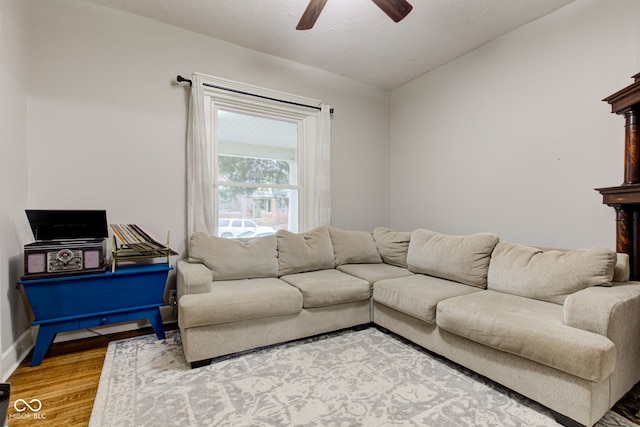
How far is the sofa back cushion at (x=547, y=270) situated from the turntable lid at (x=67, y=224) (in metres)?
3.02

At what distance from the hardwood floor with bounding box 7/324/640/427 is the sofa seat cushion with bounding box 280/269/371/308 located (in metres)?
1.43

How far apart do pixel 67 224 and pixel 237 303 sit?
4.61 ft

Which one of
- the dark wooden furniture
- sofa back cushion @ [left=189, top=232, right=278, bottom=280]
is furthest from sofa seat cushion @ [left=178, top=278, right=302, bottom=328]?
the dark wooden furniture

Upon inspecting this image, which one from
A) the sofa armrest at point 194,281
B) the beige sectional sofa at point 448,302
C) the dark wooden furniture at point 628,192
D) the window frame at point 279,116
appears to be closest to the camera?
the beige sectional sofa at point 448,302

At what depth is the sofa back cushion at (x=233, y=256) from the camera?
8.35ft

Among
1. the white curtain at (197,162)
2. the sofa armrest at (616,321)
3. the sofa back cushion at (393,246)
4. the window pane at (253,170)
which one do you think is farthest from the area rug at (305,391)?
the window pane at (253,170)

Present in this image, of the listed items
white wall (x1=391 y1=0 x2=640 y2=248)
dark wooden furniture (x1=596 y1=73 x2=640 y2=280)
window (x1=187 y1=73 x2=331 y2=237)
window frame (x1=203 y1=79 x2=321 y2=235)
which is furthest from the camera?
window frame (x1=203 y1=79 x2=321 y2=235)

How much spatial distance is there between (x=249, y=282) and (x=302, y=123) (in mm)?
1981

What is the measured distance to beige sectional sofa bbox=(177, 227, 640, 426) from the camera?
4.81 feet

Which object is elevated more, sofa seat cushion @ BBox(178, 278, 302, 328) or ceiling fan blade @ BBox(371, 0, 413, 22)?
ceiling fan blade @ BBox(371, 0, 413, 22)

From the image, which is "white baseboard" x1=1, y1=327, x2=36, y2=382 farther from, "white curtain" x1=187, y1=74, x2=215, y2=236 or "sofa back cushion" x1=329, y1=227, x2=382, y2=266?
"sofa back cushion" x1=329, y1=227, x2=382, y2=266

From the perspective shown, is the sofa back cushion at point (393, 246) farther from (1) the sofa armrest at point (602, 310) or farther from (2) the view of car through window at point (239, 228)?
(1) the sofa armrest at point (602, 310)

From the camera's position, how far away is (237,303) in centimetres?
207

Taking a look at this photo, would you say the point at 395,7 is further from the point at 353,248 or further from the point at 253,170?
the point at 353,248
